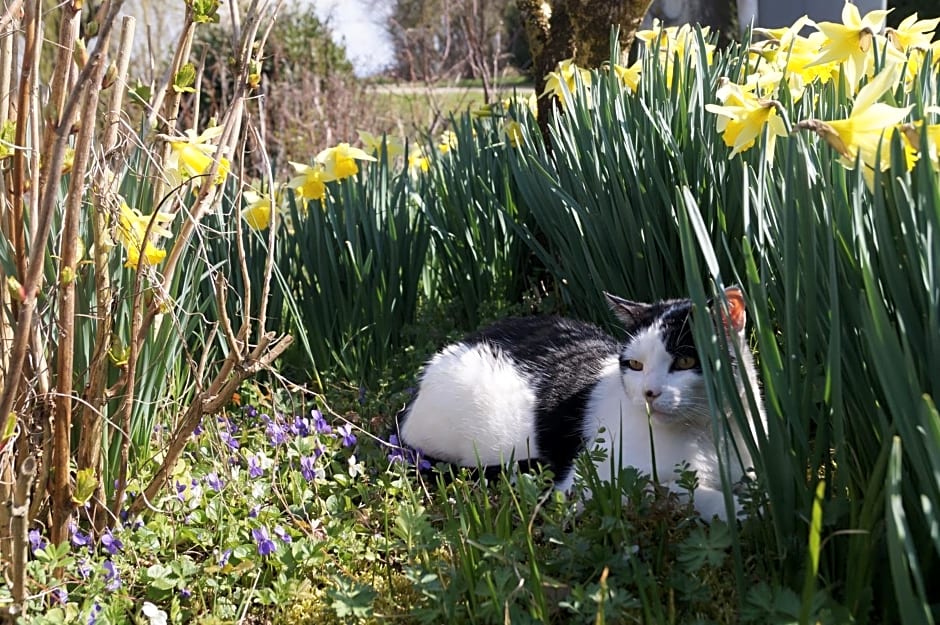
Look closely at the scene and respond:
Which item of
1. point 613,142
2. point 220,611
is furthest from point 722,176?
point 220,611

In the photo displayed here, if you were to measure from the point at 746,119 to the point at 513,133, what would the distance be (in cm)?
177

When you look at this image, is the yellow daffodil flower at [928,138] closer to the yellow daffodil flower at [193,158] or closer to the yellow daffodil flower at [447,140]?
the yellow daffodil flower at [193,158]

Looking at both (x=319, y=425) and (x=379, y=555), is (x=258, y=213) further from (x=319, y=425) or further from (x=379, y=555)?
(x=379, y=555)

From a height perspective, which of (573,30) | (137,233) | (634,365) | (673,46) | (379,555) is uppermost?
(573,30)

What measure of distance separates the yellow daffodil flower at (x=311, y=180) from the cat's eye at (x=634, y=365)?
1.39m

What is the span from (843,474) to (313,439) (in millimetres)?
1414

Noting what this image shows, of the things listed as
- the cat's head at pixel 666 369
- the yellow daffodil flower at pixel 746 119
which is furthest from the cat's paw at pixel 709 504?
the yellow daffodil flower at pixel 746 119

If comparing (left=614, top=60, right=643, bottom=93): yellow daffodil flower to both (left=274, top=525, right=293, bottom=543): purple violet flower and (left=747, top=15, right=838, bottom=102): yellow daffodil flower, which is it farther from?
(left=274, top=525, right=293, bottom=543): purple violet flower

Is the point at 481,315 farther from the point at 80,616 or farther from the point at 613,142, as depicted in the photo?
the point at 80,616

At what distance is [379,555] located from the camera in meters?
1.97

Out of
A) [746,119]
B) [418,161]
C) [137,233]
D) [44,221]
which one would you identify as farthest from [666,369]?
[418,161]

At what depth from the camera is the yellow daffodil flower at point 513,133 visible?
10.3 feet

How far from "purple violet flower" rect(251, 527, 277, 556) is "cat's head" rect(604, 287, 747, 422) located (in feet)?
2.65

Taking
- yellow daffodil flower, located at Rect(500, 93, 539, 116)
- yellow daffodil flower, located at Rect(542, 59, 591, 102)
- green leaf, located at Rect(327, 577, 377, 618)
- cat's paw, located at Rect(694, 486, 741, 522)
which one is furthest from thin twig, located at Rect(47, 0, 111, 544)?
yellow daffodil flower, located at Rect(500, 93, 539, 116)
